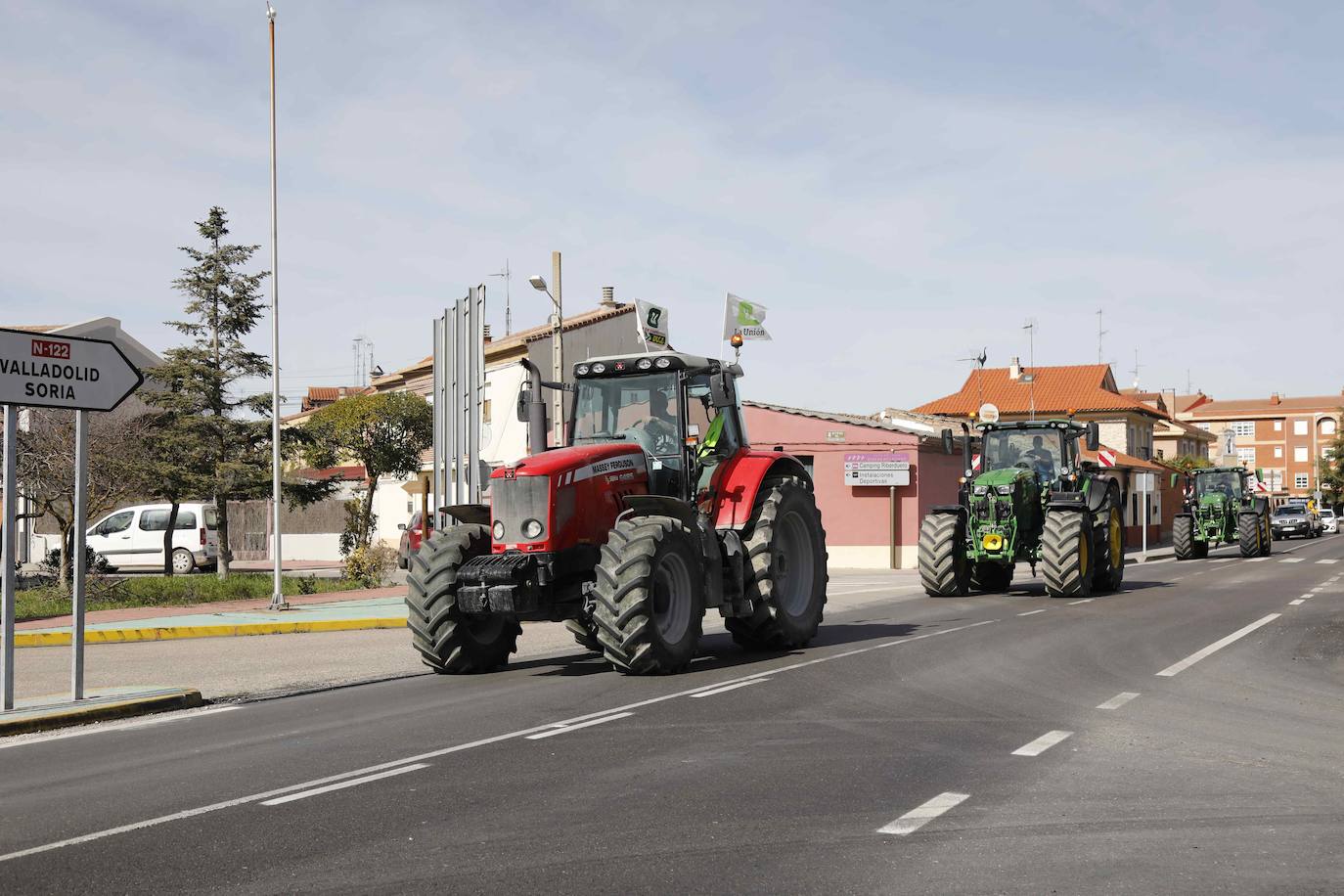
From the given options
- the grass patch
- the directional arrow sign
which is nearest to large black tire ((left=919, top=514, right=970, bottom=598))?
the grass patch

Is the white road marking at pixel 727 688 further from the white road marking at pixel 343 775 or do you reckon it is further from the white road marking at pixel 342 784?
the white road marking at pixel 342 784

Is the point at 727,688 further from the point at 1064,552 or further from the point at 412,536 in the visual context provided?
the point at 412,536

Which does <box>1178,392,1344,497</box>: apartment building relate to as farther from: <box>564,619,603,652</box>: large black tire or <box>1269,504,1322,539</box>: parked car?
<box>564,619,603,652</box>: large black tire

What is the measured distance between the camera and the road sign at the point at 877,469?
103 ft

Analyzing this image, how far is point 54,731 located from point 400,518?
36.0m

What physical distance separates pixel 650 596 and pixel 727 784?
12.3 ft

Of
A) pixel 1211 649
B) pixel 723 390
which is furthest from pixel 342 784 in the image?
pixel 1211 649

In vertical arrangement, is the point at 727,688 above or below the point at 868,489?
below

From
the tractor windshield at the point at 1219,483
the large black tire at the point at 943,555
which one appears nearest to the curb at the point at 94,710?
the large black tire at the point at 943,555

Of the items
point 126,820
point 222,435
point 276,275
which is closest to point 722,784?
point 126,820

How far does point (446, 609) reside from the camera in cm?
1088

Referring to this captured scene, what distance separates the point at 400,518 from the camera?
44.6 m

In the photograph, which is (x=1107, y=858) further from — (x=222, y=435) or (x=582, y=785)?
(x=222, y=435)

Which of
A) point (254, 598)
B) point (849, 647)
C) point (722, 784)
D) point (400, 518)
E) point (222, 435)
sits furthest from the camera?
point (400, 518)
